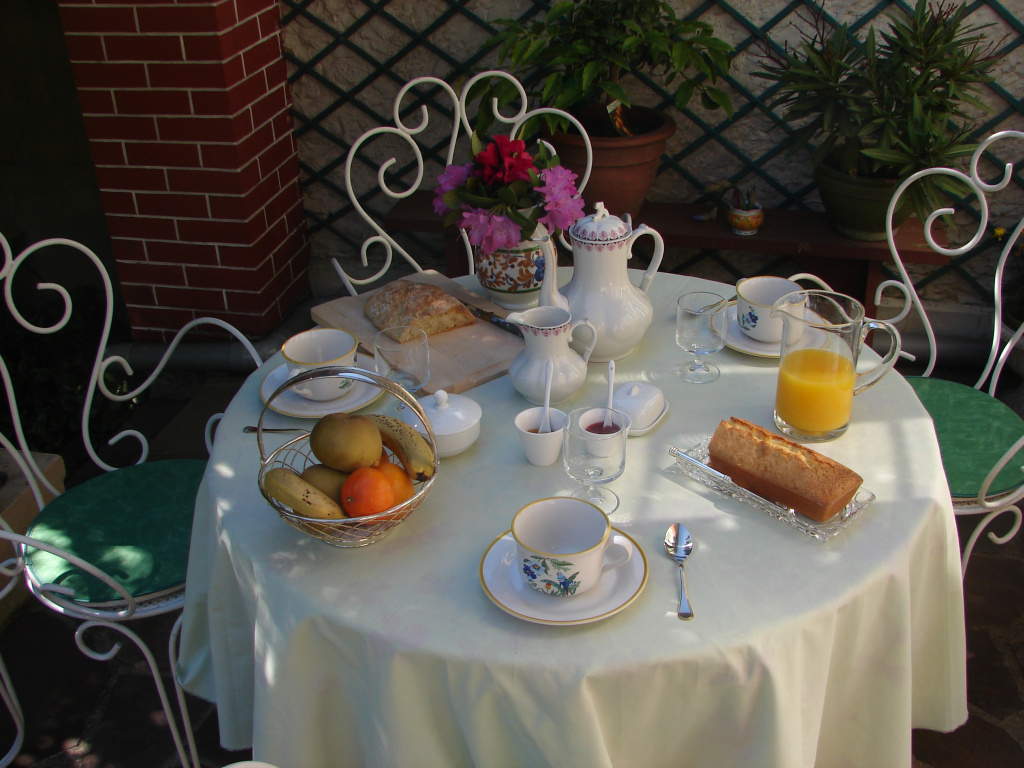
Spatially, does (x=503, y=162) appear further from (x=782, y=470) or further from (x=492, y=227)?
(x=782, y=470)

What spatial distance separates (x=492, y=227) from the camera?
4.98 feet

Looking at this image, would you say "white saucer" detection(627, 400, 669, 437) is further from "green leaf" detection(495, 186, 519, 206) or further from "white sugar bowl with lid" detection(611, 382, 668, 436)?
"green leaf" detection(495, 186, 519, 206)

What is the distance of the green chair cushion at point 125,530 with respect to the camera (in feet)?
4.64

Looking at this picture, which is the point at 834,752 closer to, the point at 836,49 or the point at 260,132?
the point at 836,49

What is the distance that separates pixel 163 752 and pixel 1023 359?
8.06 ft

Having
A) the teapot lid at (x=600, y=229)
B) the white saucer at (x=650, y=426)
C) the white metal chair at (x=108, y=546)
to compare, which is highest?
the teapot lid at (x=600, y=229)

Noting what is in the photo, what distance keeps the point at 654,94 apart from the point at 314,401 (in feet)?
6.12

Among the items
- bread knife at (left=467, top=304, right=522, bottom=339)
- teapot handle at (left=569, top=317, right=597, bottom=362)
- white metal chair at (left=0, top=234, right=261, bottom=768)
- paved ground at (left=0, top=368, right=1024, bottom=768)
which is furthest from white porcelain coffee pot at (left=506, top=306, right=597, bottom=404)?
paved ground at (left=0, top=368, right=1024, bottom=768)

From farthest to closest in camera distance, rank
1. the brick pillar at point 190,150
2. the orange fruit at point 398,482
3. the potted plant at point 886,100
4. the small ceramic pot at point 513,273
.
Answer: the brick pillar at point 190,150 → the potted plant at point 886,100 → the small ceramic pot at point 513,273 → the orange fruit at point 398,482

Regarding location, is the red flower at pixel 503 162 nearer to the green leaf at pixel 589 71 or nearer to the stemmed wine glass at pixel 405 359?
the stemmed wine glass at pixel 405 359

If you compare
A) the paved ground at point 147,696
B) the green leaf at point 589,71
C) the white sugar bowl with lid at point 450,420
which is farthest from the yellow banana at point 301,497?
the green leaf at point 589,71

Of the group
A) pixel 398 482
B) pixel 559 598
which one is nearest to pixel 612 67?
pixel 398 482

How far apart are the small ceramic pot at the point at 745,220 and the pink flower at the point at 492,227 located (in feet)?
4.39

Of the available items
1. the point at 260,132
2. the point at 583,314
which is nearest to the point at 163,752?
the point at 583,314
